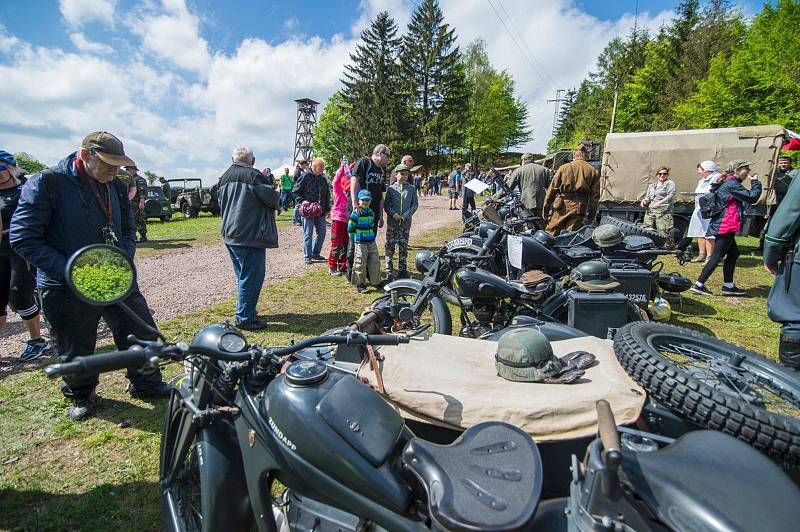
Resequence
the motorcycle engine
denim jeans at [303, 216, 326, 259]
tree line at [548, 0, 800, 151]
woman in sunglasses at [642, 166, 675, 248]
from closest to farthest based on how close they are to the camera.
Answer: the motorcycle engine
denim jeans at [303, 216, 326, 259]
woman in sunglasses at [642, 166, 675, 248]
tree line at [548, 0, 800, 151]

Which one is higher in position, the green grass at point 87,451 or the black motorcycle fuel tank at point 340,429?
the black motorcycle fuel tank at point 340,429

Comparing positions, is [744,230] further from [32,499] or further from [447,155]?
[447,155]

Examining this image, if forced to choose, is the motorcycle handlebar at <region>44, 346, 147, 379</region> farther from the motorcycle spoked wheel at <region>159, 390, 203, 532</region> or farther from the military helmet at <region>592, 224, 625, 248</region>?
the military helmet at <region>592, 224, 625, 248</region>

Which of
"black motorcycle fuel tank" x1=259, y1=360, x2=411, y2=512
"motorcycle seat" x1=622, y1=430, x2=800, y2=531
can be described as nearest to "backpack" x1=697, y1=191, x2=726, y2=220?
"motorcycle seat" x1=622, y1=430, x2=800, y2=531

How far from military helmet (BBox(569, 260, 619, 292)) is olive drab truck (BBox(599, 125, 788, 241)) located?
7274mm

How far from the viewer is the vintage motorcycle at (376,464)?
0.93m

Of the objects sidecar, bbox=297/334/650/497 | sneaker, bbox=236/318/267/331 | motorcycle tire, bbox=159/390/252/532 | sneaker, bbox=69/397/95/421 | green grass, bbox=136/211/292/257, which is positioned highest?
sidecar, bbox=297/334/650/497

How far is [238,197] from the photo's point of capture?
434 centimetres

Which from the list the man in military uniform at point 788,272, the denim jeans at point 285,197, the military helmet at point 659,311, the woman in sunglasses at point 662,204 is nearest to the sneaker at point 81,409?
the man in military uniform at point 788,272

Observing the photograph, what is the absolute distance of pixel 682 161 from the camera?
1058 cm

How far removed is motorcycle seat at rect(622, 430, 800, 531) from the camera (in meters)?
0.86

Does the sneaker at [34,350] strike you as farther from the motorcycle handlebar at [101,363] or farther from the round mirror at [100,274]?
the motorcycle handlebar at [101,363]

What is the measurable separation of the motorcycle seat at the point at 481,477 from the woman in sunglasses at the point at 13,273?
14.2ft

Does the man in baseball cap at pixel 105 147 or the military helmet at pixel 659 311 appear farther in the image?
the military helmet at pixel 659 311
